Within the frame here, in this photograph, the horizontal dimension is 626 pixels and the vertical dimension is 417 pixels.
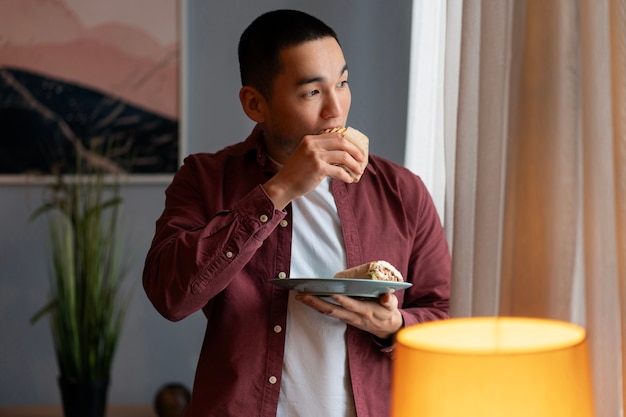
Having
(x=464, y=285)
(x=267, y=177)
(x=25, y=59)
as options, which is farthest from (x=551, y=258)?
(x=25, y=59)

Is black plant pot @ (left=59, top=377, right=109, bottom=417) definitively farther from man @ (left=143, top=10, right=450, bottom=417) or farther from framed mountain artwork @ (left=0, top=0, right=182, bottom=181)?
man @ (left=143, top=10, right=450, bottom=417)

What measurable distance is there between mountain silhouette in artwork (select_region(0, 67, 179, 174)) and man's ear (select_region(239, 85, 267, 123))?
2.09 meters

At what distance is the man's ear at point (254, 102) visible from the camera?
178 centimetres

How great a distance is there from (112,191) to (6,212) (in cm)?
47

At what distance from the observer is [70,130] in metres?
3.85

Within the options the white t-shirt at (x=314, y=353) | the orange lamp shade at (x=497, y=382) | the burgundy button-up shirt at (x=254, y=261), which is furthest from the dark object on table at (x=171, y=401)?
the orange lamp shade at (x=497, y=382)

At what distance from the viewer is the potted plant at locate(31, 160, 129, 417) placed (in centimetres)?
348

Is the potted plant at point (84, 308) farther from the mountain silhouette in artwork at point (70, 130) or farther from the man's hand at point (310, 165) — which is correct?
the man's hand at point (310, 165)

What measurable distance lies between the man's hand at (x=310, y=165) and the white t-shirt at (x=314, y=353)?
0.16 m

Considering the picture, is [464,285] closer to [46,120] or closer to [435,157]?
[435,157]

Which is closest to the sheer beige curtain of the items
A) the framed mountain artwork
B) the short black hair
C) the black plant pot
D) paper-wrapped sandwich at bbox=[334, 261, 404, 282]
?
paper-wrapped sandwich at bbox=[334, 261, 404, 282]

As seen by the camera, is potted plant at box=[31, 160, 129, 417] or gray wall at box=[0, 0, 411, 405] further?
gray wall at box=[0, 0, 411, 405]

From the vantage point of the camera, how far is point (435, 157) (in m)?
2.41

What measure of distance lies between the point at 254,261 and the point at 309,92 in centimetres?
34
